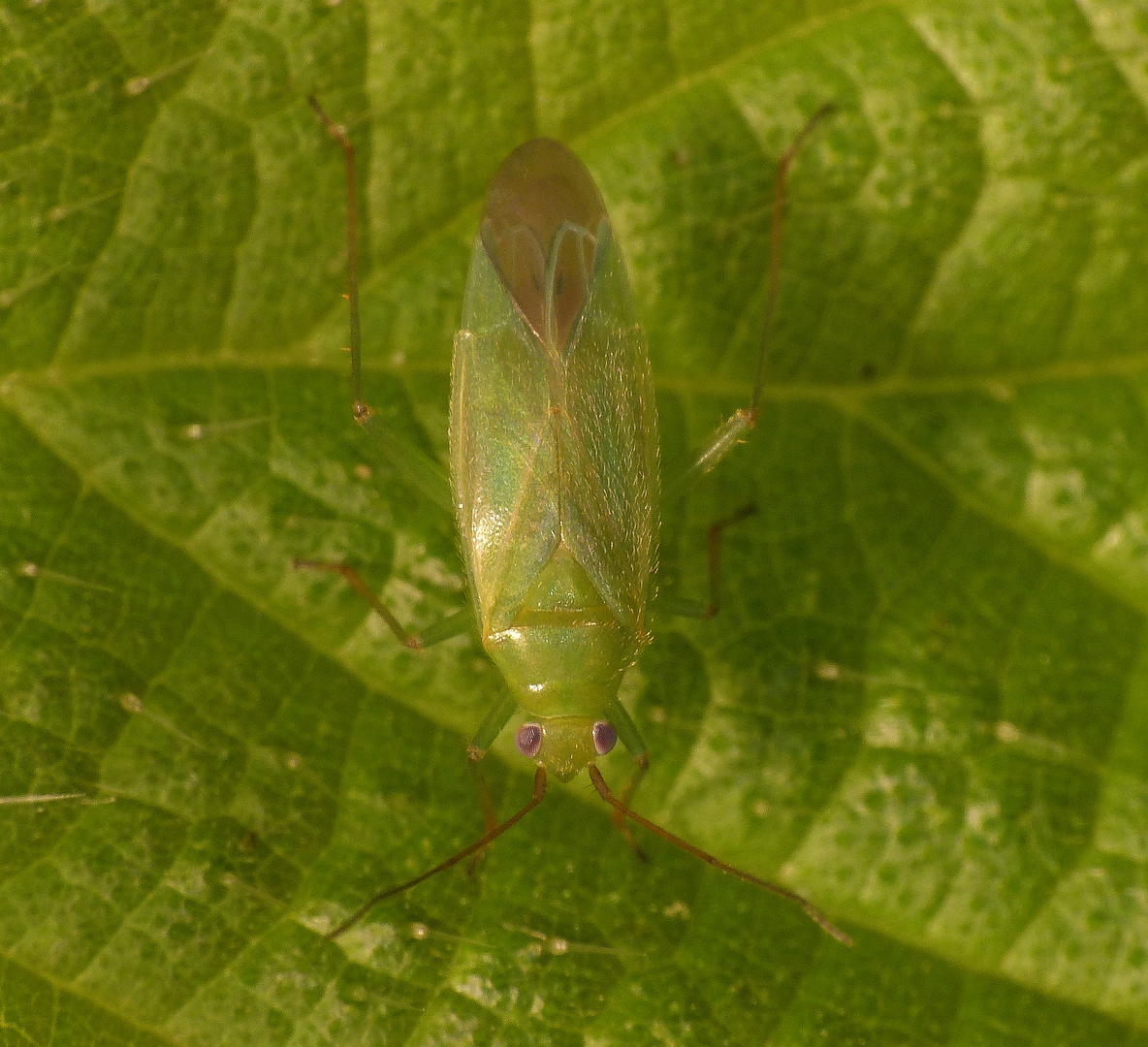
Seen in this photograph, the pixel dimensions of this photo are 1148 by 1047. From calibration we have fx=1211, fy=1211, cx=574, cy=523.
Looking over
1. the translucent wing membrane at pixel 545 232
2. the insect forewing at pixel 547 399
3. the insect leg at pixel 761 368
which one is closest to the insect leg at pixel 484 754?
the insect forewing at pixel 547 399

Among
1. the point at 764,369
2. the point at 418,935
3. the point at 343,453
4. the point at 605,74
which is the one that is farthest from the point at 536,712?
the point at 605,74

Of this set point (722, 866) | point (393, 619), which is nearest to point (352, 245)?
point (393, 619)

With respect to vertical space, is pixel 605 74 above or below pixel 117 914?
above

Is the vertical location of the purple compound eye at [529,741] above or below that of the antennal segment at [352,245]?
below

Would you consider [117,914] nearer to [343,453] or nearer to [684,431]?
[343,453]

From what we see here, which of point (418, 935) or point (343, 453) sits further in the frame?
point (343, 453)

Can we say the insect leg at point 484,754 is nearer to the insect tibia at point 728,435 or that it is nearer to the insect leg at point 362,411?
the insect leg at point 362,411
